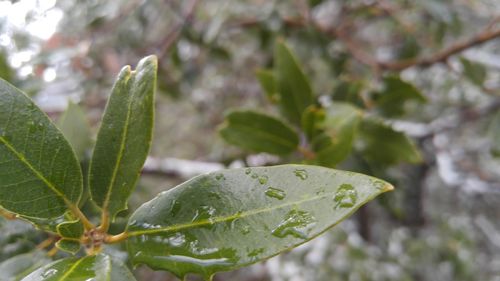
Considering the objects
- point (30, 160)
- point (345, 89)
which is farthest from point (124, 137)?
point (345, 89)

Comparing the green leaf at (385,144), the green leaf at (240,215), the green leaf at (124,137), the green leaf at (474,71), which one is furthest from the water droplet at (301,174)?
the green leaf at (474,71)

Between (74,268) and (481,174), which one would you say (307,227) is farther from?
(481,174)

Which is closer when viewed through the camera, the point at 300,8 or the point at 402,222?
the point at 300,8

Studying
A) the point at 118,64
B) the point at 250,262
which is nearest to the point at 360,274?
the point at 118,64

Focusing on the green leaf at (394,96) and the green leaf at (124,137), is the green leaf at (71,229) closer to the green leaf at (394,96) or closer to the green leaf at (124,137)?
the green leaf at (124,137)

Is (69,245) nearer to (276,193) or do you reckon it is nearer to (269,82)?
(276,193)
